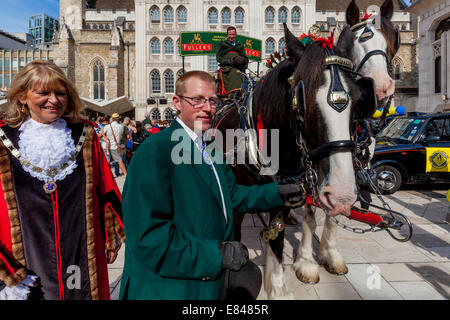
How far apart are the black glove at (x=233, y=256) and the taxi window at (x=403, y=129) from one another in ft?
26.9

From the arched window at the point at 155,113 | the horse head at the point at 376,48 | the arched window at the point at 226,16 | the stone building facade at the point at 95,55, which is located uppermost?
the arched window at the point at 226,16

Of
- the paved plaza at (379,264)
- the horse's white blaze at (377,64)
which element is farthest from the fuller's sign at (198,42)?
the horse's white blaze at (377,64)

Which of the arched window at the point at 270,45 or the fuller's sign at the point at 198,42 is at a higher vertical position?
the arched window at the point at 270,45

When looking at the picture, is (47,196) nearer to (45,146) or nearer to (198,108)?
(45,146)

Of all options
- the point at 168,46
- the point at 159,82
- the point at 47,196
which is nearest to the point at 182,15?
the point at 168,46

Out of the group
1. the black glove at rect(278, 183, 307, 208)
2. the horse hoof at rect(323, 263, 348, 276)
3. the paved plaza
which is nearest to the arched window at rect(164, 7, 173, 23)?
the paved plaza

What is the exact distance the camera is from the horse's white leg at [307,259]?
331 cm

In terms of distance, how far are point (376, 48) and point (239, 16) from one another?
36479mm

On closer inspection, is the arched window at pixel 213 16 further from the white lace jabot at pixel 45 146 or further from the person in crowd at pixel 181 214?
the person in crowd at pixel 181 214

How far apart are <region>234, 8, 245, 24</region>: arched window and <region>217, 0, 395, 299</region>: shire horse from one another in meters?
36.0

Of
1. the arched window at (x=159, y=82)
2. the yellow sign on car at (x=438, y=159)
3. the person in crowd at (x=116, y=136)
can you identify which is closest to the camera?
the yellow sign on car at (x=438, y=159)

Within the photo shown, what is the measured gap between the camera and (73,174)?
200cm

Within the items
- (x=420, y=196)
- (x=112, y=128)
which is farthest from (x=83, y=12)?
(x=420, y=196)

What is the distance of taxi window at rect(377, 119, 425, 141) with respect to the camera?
798 cm
